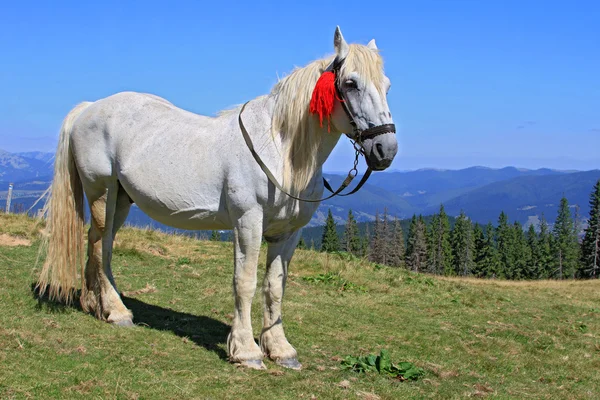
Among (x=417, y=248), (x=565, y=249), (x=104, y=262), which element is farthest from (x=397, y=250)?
(x=104, y=262)

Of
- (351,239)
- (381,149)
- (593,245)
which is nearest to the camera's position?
(381,149)

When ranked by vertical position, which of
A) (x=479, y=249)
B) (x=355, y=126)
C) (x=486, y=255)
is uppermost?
(x=479, y=249)

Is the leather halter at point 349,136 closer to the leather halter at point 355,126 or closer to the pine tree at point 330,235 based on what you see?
the leather halter at point 355,126

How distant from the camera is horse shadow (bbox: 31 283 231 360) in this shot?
6.43 m

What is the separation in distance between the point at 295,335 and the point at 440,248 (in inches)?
3691

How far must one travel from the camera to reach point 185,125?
592 centimetres

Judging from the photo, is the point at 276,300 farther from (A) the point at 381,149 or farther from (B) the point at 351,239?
(B) the point at 351,239

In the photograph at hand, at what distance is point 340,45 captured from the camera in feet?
16.1

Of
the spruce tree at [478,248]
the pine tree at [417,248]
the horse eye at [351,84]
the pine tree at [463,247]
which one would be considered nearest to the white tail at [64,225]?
the horse eye at [351,84]

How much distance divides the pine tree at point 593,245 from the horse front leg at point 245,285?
79338 millimetres

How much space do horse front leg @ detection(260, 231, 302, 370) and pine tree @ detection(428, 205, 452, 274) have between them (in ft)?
306

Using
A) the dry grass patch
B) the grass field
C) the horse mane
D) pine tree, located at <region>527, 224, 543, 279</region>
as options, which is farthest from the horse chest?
pine tree, located at <region>527, 224, 543, 279</region>

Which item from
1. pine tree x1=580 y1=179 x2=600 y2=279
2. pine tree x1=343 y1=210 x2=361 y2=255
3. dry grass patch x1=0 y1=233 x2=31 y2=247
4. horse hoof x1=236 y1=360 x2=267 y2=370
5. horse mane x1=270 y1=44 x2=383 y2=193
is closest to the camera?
horse mane x1=270 y1=44 x2=383 y2=193

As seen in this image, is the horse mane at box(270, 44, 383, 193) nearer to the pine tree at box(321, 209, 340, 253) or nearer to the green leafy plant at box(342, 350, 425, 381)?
the green leafy plant at box(342, 350, 425, 381)
